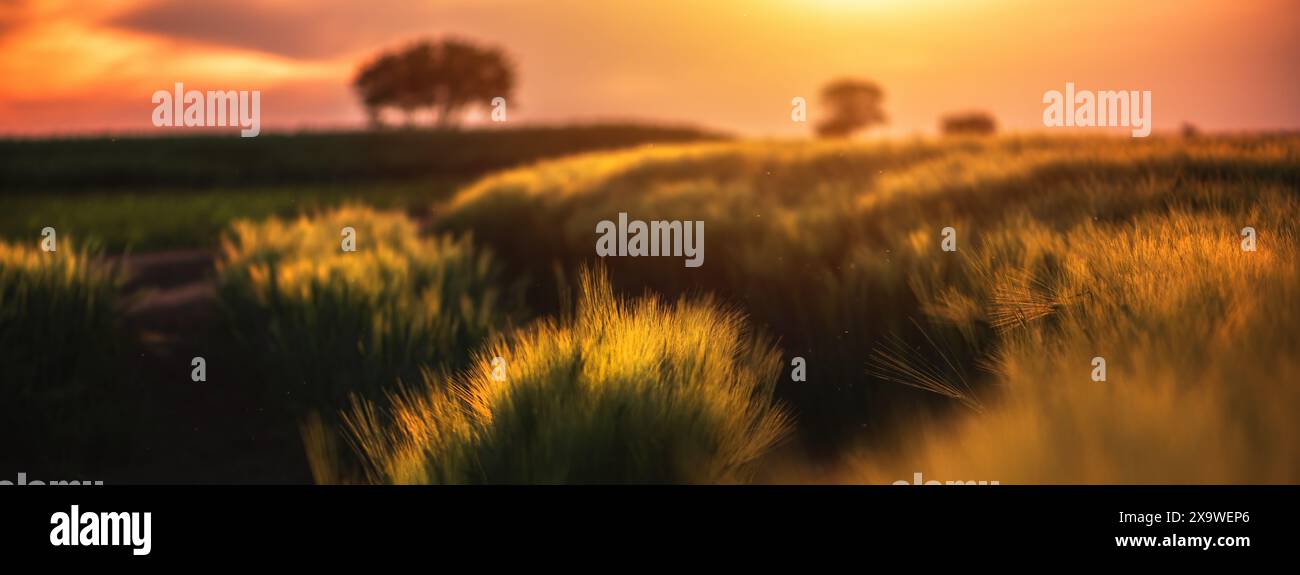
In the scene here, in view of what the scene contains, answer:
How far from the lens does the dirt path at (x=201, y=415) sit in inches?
162

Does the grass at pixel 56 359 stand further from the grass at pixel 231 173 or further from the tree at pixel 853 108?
the tree at pixel 853 108

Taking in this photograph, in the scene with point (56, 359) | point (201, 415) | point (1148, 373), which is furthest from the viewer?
point (201, 415)

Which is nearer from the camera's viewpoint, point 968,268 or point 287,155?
point 968,268

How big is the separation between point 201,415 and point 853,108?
154 ft

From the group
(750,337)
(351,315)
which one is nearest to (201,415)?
(351,315)

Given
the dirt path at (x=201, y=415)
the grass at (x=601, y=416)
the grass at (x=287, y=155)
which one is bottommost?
the dirt path at (x=201, y=415)

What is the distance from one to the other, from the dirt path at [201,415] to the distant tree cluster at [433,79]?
37.1 meters

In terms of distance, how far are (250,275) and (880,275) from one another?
457 cm

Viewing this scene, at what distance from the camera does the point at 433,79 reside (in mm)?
41656

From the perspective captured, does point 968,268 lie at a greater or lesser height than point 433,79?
lesser

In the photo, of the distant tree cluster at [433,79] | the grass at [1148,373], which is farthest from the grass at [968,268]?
the distant tree cluster at [433,79]

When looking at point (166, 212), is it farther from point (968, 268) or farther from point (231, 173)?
point (968, 268)

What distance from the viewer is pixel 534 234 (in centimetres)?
777

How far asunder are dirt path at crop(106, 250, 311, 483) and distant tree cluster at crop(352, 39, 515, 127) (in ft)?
122
